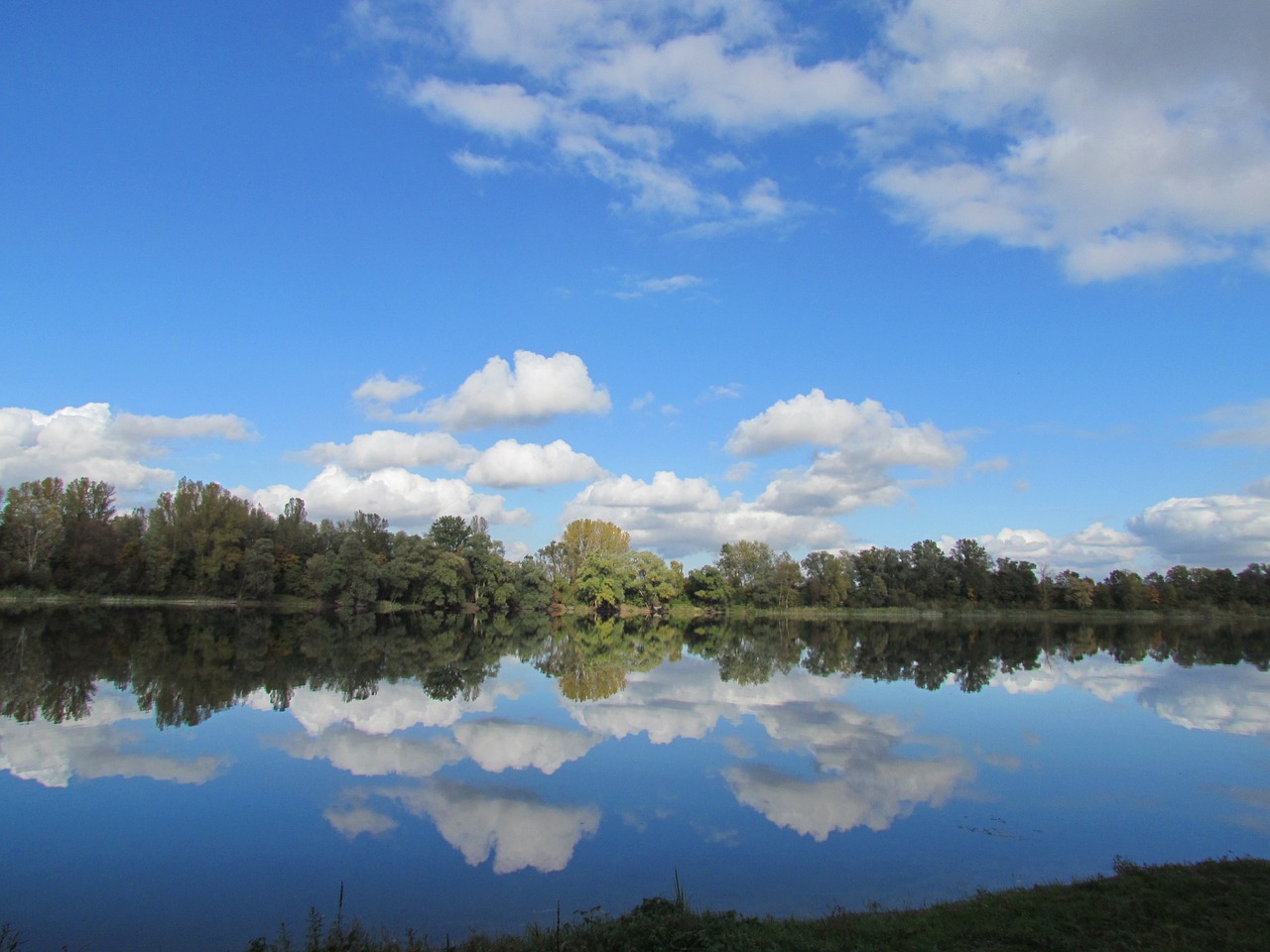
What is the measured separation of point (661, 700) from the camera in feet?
89.2

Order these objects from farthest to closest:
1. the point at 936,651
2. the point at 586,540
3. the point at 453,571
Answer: the point at 586,540 < the point at 453,571 < the point at 936,651

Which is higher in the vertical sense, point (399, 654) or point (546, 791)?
point (546, 791)

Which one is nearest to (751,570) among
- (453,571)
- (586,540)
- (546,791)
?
(586,540)

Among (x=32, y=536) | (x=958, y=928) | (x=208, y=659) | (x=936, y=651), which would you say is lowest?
(x=936, y=651)

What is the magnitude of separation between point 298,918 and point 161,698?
58.1 feet

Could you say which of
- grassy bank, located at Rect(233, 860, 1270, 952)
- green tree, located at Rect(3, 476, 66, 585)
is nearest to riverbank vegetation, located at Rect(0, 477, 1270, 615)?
green tree, located at Rect(3, 476, 66, 585)

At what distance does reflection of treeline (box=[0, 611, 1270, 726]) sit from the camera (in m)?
25.6

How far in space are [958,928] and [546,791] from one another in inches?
349

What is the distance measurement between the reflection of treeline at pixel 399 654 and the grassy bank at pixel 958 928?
54.0 feet

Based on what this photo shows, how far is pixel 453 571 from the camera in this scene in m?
86.3

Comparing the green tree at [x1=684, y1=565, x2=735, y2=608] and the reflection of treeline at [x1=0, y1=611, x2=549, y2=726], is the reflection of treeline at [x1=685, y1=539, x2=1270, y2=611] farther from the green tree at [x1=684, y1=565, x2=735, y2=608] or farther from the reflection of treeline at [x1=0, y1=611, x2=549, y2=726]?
the reflection of treeline at [x1=0, y1=611, x2=549, y2=726]

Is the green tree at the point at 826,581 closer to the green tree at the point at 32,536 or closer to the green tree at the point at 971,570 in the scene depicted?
the green tree at the point at 971,570

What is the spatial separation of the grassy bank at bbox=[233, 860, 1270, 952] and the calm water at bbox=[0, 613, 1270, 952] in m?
1.30

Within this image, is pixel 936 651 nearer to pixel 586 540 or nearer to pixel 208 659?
pixel 208 659
